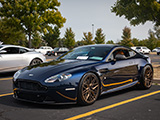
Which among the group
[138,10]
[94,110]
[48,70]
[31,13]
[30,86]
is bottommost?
[94,110]

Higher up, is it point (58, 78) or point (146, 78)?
point (58, 78)

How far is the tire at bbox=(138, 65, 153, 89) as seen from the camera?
22.4ft

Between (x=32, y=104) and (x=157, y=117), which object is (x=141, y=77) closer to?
(x=157, y=117)

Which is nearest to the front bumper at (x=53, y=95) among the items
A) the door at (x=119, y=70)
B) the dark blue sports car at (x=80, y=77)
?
the dark blue sports car at (x=80, y=77)

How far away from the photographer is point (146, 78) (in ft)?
22.9

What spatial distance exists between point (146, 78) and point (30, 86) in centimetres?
366

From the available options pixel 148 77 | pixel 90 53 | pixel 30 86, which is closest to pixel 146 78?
pixel 148 77

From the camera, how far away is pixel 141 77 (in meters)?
6.81

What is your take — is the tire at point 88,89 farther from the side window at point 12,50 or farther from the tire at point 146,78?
the side window at point 12,50

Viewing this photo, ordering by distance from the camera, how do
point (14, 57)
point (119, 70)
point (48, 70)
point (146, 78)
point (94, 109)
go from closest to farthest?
point (94, 109)
point (48, 70)
point (119, 70)
point (146, 78)
point (14, 57)

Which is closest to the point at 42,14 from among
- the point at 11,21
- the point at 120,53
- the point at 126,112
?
the point at 11,21

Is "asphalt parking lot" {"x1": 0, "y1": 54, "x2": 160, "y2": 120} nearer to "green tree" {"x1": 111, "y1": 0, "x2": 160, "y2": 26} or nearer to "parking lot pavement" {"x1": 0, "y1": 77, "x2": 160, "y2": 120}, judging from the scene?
"parking lot pavement" {"x1": 0, "y1": 77, "x2": 160, "y2": 120}

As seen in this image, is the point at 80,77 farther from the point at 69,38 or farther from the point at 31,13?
the point at 69,38

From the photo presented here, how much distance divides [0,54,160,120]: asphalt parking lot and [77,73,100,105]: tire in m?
0.14
